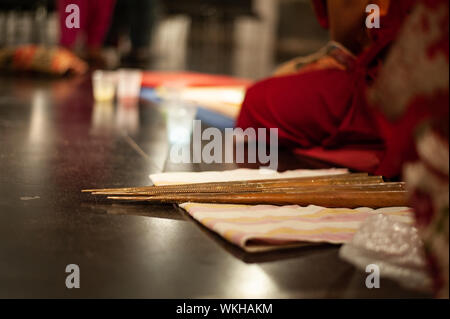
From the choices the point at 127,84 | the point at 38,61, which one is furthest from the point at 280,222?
the point at 38,61

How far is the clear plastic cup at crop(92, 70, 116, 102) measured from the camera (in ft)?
8.63

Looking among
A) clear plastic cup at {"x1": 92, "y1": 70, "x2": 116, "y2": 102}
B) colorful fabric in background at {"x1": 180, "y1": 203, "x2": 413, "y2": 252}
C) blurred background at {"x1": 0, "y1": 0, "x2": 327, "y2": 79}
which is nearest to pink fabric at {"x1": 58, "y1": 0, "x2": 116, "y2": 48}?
blurred background at {"x1": 0, "y1": 0, "x2": 327, "y2": 79}

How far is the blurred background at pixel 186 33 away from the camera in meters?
5.08

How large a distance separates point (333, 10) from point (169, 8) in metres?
5.10

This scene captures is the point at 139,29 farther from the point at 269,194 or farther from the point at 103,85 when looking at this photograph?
the point at 269,194

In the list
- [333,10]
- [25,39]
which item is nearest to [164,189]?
[333,10]

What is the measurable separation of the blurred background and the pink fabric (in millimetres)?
43

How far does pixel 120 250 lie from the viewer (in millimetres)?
872

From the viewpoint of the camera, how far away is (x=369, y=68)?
4.90ft

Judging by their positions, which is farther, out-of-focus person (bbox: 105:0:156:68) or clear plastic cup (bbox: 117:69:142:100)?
out-of-focus person (bbox: 105:0:156:68)

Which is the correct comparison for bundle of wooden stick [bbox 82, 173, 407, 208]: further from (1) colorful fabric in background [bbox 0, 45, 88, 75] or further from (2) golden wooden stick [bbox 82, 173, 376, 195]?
(1) colorful fabric in background [bbox 0, 45, 88, 75]

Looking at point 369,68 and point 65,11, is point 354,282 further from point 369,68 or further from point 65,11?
point 65,11

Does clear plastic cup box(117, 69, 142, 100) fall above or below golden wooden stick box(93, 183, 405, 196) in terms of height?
above

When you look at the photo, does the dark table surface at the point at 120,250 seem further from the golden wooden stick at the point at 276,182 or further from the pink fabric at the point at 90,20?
the pink fabric at the point at 90,20
